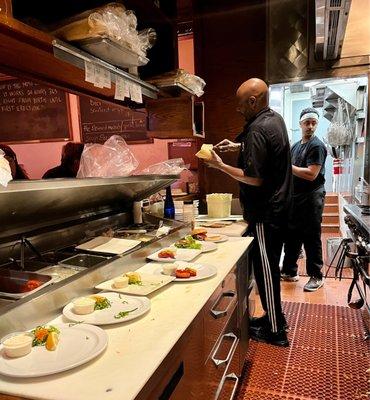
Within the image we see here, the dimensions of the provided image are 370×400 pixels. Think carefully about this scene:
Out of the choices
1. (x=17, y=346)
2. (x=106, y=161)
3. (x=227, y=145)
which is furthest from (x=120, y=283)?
(x=227, y=145)

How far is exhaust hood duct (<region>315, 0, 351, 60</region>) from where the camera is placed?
7.28 ft

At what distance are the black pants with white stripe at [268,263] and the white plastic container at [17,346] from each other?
5.61 feet

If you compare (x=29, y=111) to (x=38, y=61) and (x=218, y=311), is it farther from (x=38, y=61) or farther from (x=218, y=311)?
(x=218, y=311)

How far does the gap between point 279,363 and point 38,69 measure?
2.27m

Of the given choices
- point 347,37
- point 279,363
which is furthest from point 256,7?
point 279,363

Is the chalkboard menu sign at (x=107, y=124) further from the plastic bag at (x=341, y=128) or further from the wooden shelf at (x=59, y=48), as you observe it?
the plastic bag at (x=341, y=128)

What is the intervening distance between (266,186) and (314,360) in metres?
1.22

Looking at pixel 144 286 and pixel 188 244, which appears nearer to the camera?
pixel 144 286

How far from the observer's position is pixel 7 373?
0.80 meters

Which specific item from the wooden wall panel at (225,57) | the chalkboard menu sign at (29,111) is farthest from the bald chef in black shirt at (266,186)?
the chalkboard menu sign at (29,111)

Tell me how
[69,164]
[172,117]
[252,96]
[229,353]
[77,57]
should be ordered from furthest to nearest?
[69,164] → [172,117] → [252,96] → [229,353] → [77,57]

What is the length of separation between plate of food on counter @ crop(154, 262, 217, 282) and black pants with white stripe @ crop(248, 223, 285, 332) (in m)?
0.80

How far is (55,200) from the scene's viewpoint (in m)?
1.50

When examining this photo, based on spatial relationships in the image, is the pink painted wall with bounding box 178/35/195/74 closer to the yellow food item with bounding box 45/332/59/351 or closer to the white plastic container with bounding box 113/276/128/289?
the white plastic container with bounding box 113/276/128/289
